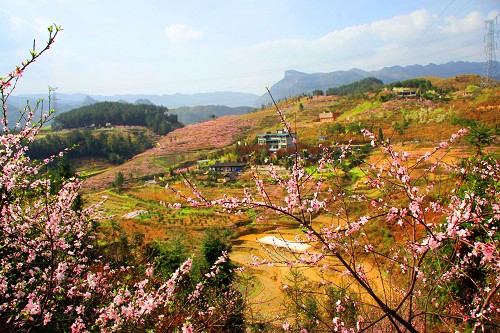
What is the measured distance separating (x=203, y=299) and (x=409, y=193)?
7.31 meters

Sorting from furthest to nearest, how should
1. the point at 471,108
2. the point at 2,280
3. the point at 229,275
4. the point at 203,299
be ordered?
the point at 471,108, the point at 229,275, the point at 203,299, the point at 2,280

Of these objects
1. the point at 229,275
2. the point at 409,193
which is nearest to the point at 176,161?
the point at 229,275

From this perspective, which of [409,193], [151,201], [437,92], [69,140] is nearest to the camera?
[409,193]

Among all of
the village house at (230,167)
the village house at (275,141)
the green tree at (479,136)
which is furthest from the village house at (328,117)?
the green tree at (479,136)

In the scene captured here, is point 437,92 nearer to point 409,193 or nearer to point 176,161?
point 176,161

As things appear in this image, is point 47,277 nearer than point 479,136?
Yes

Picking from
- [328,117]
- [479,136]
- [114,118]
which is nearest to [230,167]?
[328,117]

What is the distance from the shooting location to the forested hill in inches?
2601

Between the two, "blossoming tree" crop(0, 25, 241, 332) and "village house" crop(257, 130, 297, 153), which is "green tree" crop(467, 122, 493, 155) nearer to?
"blossoming tree" crop(0, 25, 241, 332)

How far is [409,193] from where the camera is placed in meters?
2.63

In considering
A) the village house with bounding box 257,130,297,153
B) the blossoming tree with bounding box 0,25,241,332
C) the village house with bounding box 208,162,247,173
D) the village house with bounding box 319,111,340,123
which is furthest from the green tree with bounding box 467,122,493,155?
the village house with bounding box 319,111,340,123

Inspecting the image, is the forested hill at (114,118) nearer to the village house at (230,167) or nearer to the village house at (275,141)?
the village house at (275,141)

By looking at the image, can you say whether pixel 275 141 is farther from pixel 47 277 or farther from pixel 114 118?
pixel 114 118

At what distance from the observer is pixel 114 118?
231 ft
